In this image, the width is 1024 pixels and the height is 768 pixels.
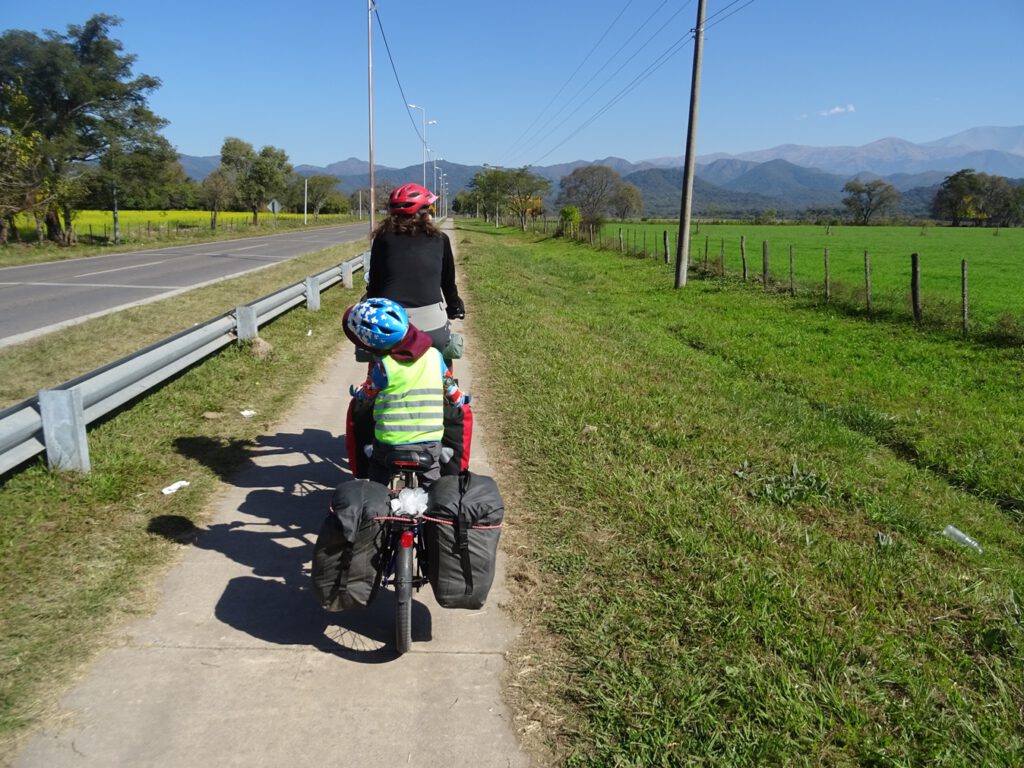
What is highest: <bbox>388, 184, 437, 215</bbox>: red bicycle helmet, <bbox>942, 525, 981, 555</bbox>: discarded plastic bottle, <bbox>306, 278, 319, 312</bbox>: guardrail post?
<bbox>388, 184, 437, 215</bbox>: red bicycle helmet

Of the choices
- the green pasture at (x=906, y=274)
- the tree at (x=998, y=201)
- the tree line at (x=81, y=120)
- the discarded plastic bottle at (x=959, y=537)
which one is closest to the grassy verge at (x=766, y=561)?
the discarded plastic bottle at (x=959, y=537)

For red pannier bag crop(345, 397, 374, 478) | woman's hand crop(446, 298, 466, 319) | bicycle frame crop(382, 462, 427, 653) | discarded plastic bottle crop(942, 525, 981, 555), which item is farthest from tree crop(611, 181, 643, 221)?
bicycle frame crop(382, 462, 427, 653)

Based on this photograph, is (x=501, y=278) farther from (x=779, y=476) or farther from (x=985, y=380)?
(x=779, y=476)

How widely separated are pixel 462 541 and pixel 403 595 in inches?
14.1

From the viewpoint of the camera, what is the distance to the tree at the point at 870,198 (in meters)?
125

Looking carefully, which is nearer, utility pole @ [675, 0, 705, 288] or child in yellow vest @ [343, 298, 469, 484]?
Answer: child in yellow vest @ [343, 298, 469, 484]

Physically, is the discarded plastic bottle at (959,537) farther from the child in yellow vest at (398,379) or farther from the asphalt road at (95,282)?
the asphalt road at (95,282)

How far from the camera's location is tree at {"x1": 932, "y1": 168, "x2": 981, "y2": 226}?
10012 cm

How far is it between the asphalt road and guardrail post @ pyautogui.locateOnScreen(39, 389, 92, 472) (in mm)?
6122

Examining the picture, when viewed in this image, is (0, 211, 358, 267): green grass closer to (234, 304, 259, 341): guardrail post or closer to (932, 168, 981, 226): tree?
(234, 304, 259, 341): guardrail post

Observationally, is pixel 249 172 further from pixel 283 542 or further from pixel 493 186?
pixel 283 542

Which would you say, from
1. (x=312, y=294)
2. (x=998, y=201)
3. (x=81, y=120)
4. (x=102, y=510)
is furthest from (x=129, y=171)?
(x=998, y=201)

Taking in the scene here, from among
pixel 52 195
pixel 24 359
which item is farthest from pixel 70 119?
pixel 24 359

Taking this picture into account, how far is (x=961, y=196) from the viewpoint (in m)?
101
